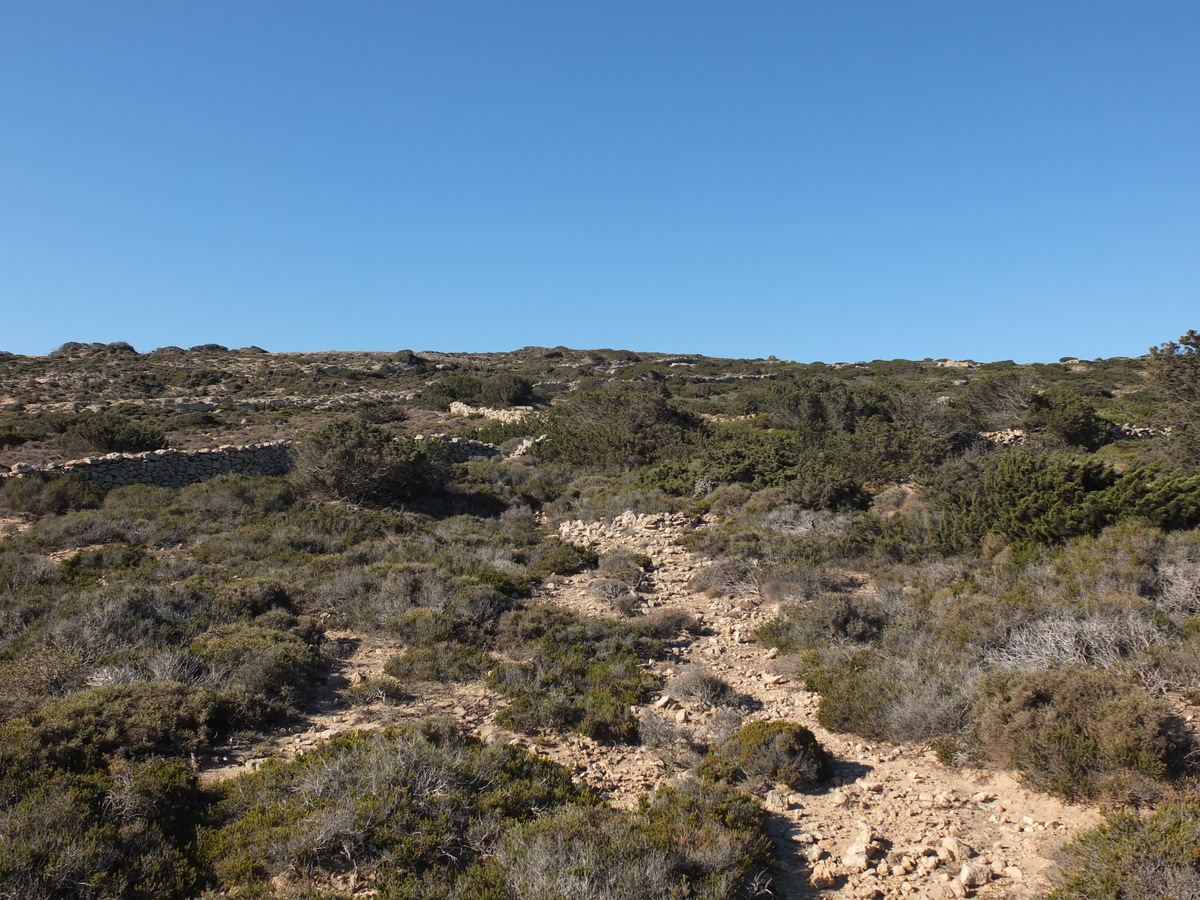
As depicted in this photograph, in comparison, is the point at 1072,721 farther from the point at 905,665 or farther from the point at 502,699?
the point at 502,699

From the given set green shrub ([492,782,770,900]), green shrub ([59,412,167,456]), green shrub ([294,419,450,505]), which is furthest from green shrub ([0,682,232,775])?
green shrub ([59,412,167,456])

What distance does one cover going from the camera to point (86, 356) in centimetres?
4741

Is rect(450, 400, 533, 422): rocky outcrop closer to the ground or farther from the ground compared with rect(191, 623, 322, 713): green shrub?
farther from the ground

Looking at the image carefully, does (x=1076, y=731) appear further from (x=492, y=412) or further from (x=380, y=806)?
(x=492, y=412)

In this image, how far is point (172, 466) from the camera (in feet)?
54.1

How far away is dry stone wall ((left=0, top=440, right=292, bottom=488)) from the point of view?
1496 centimetres

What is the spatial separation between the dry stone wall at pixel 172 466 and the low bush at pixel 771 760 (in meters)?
15.7

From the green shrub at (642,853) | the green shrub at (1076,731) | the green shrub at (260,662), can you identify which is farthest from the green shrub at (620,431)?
the green shrub at (642,853)

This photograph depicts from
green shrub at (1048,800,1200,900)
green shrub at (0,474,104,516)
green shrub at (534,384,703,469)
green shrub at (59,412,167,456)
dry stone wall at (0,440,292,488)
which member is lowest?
green shrub at (1048,800,1200,900)

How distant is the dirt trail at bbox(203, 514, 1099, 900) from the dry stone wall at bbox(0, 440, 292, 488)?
1176cm

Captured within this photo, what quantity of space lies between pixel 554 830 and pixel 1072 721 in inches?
144

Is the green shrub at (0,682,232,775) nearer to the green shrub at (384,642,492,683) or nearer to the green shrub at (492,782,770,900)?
the green shrub at (384,642,492,683)

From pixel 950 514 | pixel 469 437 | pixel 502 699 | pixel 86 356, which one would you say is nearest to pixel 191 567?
pixel 502 699

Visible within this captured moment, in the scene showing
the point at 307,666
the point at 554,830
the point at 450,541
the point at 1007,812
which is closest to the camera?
the point at 554,830
